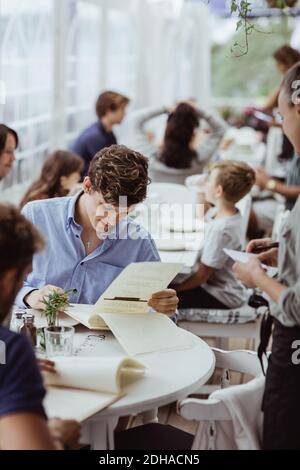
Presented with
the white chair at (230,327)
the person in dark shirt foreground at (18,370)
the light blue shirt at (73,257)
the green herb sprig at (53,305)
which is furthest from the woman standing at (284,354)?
the white chair at (230,327)

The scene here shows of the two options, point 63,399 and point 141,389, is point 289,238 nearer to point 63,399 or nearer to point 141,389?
point 141,389

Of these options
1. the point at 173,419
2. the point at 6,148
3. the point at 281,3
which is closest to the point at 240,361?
the point at 173,419

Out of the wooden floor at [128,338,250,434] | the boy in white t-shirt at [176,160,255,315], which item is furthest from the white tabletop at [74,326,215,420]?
the boy in white t-shirt at [176,160,255,315]

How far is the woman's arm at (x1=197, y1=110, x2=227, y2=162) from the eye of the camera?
5.18m

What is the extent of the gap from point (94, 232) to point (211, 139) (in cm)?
306

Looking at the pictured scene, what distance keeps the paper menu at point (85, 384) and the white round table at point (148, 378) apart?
0.08 feet

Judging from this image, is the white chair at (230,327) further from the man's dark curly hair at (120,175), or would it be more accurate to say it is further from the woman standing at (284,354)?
the woman standing at (284,354)

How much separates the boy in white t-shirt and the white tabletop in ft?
4.03

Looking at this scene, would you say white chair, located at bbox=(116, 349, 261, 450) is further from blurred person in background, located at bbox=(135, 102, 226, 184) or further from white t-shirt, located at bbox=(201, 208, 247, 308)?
blurred person in background, located at bbox=(135, 102, 226, 184)

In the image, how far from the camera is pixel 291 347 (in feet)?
5.56

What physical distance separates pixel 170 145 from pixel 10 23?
131 cm
